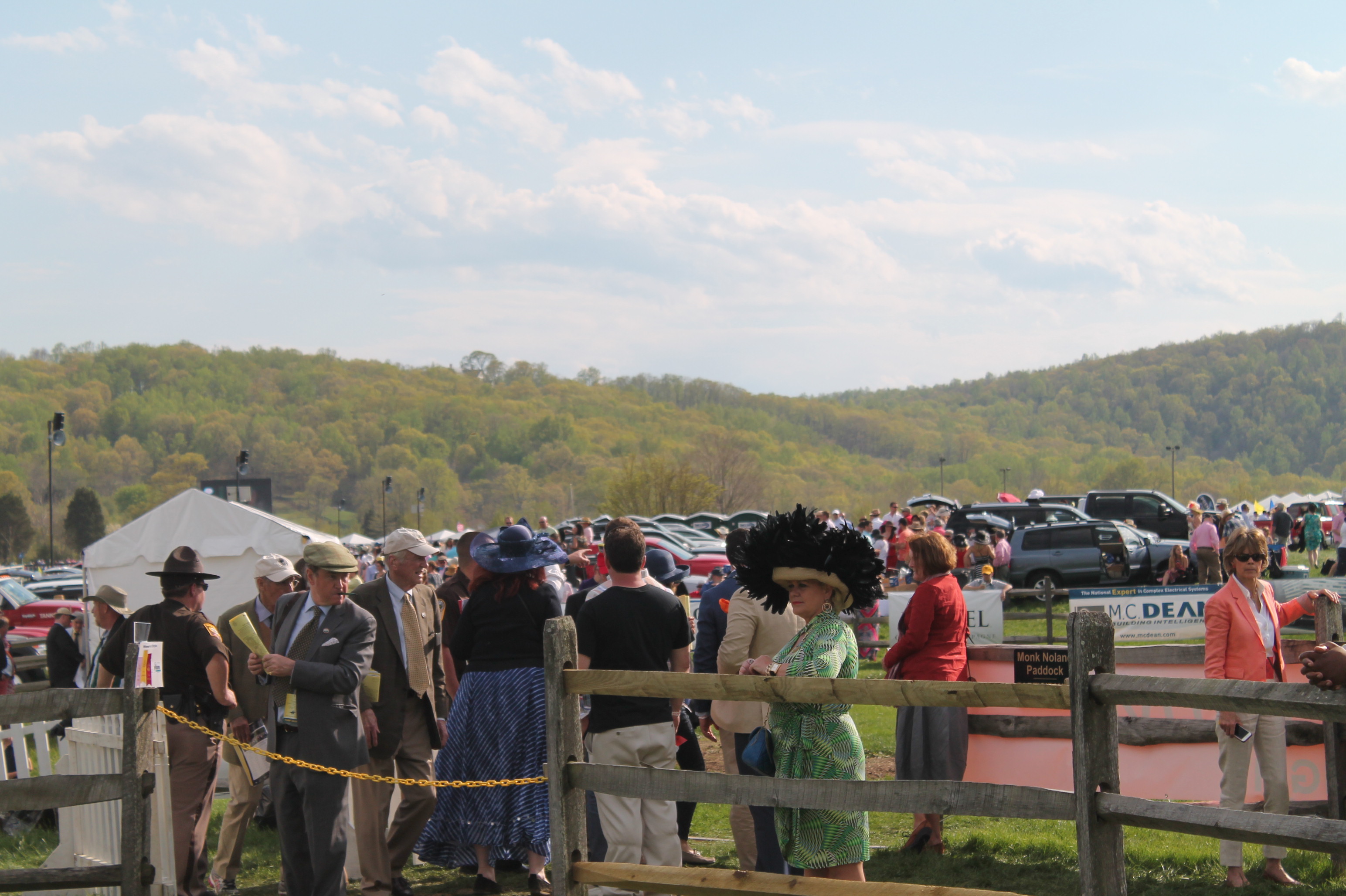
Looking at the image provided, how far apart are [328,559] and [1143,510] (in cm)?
3070

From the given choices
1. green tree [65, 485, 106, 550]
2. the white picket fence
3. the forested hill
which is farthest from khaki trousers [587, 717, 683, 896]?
the forested hill

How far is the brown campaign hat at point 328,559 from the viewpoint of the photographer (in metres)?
5.56

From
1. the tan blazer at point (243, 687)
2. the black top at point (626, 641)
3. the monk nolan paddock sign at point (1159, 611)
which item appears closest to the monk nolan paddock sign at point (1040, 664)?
the black top at point (626, 641)

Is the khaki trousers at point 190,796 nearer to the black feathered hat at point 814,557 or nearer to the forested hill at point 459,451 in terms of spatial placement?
the black feathered hat at point 814,557

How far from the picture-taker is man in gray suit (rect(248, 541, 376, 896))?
17.8ft

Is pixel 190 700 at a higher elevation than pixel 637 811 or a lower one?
higher

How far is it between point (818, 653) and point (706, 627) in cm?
224

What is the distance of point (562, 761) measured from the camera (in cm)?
420

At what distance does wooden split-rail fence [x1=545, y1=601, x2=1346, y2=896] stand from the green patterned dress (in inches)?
8.7

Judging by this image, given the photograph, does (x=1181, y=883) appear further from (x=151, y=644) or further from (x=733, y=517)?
(x=733, y=517)

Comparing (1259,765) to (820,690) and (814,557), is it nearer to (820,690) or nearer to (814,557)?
(814,557)

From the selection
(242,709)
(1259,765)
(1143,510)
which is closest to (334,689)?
(242,709)

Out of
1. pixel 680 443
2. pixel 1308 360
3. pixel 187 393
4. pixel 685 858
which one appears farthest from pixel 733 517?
pixel 1308 360

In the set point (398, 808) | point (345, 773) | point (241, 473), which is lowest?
point (398, 808)
